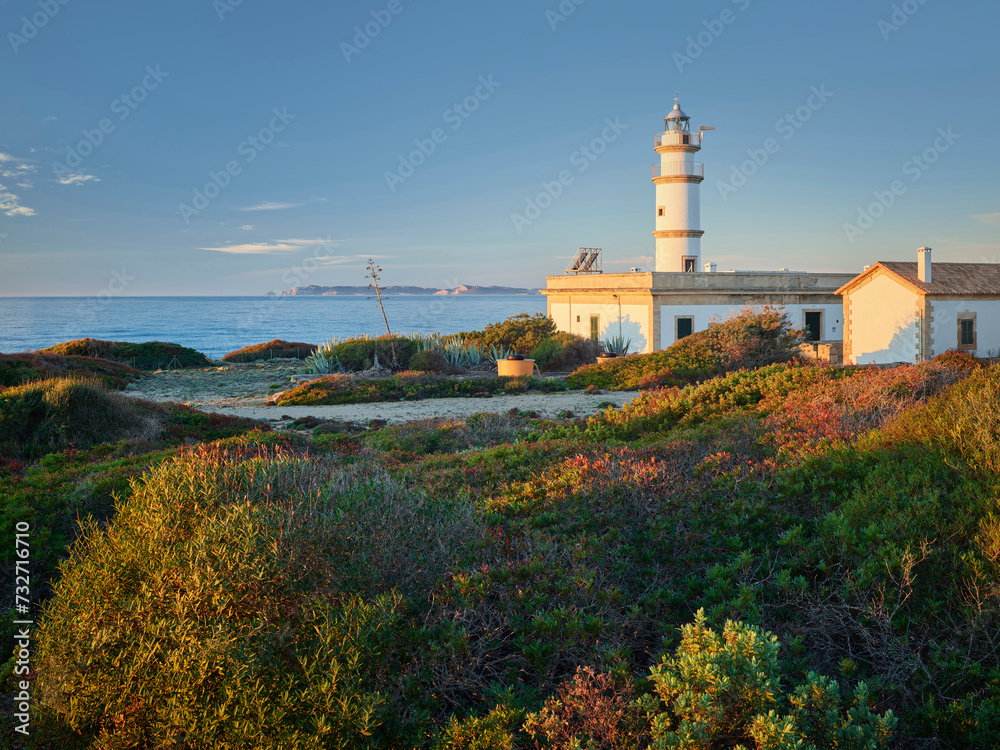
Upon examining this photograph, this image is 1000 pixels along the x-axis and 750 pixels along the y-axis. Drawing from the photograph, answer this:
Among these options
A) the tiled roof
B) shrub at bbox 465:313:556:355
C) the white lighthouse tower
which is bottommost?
shrub at bbox 465:313:556:355

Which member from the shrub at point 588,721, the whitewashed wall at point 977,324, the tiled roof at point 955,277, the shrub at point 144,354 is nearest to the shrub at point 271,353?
the shrub at point 144,354

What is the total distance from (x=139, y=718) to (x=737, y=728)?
2.78 m

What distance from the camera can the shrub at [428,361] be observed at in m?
23.2

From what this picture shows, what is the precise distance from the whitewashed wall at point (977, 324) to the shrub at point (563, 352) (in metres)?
11.5

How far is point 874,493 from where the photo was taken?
4449 millimetres

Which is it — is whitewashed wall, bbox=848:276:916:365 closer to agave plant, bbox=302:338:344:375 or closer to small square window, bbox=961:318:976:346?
small square window, bbox=961:318:976:346

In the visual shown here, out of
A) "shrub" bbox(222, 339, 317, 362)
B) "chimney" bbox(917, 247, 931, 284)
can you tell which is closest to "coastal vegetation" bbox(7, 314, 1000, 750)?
"chimney" bbox(917, 247, 931, 284)

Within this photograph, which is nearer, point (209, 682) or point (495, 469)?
point (209, 682)

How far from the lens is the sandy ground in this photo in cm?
1470

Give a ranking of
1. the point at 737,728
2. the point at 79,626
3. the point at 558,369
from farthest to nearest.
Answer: the point at 558,369 < the point at 79,626 < the point at 737,728

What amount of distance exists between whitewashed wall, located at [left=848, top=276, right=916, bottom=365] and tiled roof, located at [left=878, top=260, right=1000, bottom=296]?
1.34 ft

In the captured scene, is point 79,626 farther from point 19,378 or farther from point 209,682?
point 19,378

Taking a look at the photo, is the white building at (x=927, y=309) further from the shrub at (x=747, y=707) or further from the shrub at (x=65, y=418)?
the shrub at (x=747, y=707)

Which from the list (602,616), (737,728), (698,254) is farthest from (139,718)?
(698,254)
